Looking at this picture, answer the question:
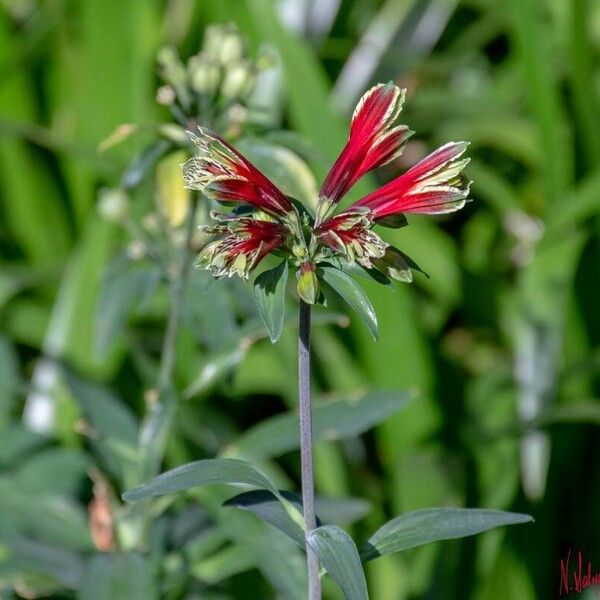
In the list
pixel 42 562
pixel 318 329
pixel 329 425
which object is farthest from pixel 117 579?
pixel 318 329

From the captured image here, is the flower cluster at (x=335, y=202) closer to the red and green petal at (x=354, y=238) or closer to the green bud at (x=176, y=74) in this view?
the red and green petal at (x=354, y=238)

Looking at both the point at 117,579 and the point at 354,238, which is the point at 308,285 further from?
the point at 117,579

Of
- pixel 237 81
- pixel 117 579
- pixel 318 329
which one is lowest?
pixel 117 579

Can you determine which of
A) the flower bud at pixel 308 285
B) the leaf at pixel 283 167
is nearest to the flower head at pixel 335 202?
the flower bud at pixel 308 285

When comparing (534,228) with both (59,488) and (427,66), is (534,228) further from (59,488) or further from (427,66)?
(59,488)

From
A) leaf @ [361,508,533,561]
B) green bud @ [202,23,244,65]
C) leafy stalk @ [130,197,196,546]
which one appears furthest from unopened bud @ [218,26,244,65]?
leaf @ [361,508,533,561]

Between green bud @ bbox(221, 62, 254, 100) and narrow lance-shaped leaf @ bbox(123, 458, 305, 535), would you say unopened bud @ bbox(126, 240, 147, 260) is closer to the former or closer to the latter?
green bud @ bbox(221, 62, 254, 100)
